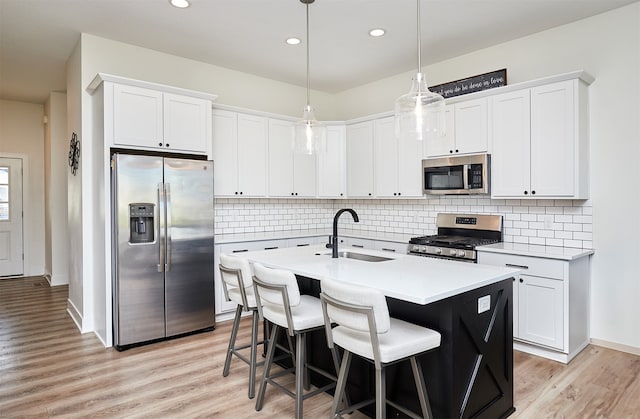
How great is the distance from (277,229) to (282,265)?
2783 millimetres

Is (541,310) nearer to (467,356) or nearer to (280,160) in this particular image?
(467,356)

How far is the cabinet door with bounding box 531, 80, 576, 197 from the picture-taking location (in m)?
3.36

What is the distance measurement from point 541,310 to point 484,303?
1434 millimetres

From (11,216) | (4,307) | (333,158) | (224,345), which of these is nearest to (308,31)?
(333,158)

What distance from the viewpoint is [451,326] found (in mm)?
2004

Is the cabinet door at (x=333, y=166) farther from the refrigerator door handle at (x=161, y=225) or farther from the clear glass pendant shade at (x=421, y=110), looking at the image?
the clear glass pendant shade at (x=421, y=110)

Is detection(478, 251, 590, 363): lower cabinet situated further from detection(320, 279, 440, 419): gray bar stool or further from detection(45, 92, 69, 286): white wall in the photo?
detection(45, 92, 69, 286): white wall

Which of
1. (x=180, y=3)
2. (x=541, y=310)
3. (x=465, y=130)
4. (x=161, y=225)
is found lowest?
(x=541, y=310)

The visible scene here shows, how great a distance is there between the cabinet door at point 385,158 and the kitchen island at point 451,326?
2300mm

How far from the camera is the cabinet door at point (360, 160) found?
5129 mm

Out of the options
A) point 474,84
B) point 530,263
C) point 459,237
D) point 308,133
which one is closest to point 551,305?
point 530,263

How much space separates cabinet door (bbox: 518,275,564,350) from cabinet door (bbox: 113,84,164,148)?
3.57m

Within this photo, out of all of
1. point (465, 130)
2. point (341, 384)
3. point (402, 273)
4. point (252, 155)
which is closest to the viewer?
point (341, 384)

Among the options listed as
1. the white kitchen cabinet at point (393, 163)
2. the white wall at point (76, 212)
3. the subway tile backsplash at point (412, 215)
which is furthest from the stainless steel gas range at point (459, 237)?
the white wall at point (76, 212)
